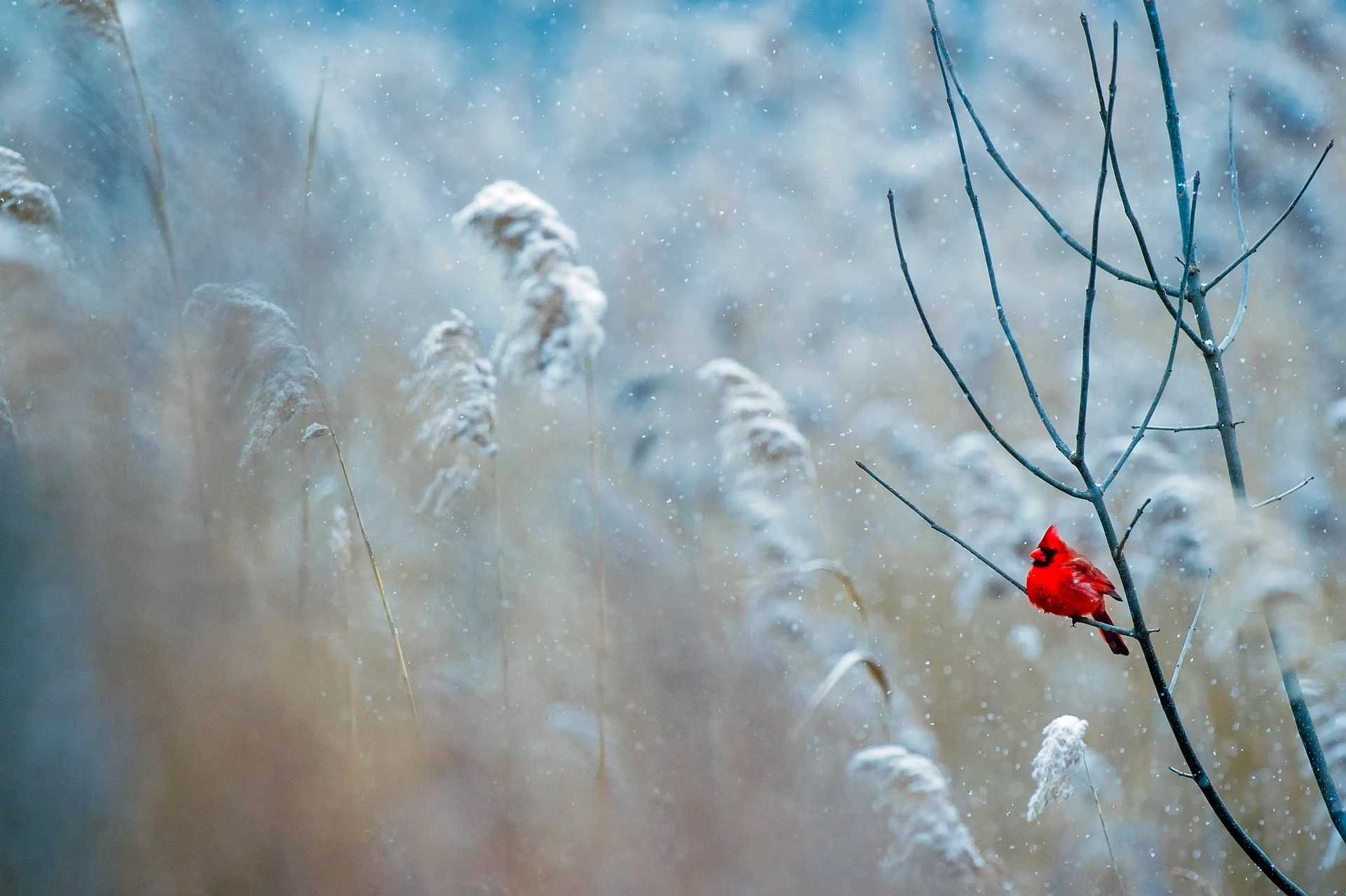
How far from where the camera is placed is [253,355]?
1441 mm

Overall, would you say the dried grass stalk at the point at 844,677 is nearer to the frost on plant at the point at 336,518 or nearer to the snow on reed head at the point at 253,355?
the frost on plant at the point at 336,518

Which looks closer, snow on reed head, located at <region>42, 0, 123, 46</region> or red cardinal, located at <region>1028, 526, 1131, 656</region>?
red cardinal, located at <region>1028, 526, 1131, 656</region>

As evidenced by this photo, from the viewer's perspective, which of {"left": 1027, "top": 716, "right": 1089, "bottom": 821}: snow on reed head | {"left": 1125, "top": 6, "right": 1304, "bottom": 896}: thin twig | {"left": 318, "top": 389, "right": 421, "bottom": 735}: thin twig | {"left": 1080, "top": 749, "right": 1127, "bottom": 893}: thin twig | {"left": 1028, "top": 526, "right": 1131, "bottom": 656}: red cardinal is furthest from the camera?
{"left": 318, "top": 389, "right": 421, "bottom": 735}: thin twig

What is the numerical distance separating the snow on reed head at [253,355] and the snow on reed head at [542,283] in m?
0.31

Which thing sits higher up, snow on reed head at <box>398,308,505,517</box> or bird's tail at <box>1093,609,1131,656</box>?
snow on reed head at <box>398,308,505,517</box>

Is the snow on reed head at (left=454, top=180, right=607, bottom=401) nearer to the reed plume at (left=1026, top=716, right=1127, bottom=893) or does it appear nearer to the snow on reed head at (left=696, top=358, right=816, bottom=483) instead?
the snow on reed head at (left=696, top=358, right=816, bottom=483)

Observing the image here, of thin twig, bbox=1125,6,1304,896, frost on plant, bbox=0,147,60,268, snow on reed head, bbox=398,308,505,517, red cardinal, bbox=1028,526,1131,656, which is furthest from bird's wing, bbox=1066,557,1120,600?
frost on plant, bbox=0,147,60,268

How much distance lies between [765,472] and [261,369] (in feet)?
Answer: 2.41

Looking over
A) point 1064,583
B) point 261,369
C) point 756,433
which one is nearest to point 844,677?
point 756,433

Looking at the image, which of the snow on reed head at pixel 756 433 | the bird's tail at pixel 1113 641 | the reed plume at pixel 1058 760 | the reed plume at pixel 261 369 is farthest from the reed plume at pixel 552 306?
the bird's tail at pixel 1113 641

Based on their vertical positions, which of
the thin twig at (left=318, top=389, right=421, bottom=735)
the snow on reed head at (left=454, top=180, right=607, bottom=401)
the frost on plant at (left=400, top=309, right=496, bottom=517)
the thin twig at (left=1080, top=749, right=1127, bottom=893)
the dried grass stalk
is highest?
the snow on reed head at (left=454, top=180, right=607, bottom=401)

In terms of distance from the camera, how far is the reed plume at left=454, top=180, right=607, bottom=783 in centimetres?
137

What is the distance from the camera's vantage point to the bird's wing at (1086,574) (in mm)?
798

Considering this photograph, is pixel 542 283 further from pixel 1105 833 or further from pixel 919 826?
pixel 1105 833
